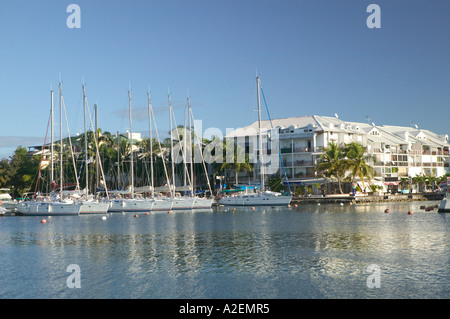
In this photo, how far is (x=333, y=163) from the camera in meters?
92.2

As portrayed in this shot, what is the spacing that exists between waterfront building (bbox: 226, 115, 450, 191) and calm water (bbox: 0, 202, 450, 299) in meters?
51.8

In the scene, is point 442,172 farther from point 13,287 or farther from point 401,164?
point 13,287

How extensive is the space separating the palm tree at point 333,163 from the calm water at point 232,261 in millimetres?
42800

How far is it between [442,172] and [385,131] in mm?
16767

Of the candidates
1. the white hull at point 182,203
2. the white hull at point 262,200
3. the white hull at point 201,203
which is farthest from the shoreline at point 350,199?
the white hull at point 182,203

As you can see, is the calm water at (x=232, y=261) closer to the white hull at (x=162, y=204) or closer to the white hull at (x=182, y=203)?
the white hull at (x=162, y=204)

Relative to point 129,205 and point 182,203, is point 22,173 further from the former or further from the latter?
point 182,203

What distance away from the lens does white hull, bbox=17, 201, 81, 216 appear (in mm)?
67500

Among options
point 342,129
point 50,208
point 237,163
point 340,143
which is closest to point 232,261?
point 50,208

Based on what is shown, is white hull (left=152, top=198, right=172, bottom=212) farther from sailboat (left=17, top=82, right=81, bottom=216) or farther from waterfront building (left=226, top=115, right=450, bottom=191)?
waterfront building (left=226, top=115, right=450, bottom=191)

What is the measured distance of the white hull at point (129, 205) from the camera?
73375 mm

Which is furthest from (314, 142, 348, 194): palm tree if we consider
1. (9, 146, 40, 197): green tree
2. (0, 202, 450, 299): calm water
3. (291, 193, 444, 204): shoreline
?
(9, 146, 40, 197): green tree

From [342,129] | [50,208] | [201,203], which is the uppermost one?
[342,129]

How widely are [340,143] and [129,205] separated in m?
47.0
